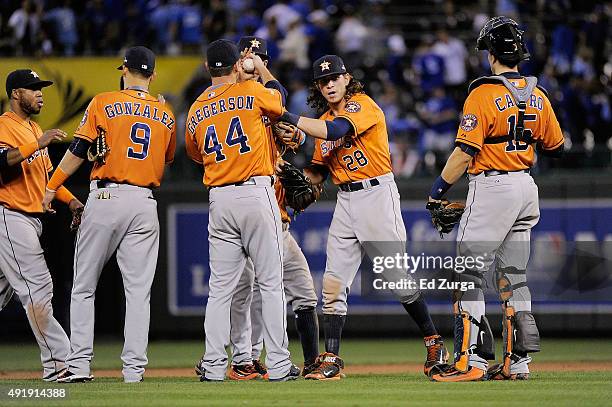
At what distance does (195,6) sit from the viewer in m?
15.5

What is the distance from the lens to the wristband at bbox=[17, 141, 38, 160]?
26.0 feet

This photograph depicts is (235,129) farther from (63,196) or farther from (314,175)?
(63,196)

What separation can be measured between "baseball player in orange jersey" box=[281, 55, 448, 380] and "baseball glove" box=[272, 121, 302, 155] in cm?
19

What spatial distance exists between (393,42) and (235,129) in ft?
28.7

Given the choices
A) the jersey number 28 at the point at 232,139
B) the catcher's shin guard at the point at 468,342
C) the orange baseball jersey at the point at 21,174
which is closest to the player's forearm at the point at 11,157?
the orange baseball jersey at the point at 21,174

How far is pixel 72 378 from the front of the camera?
7.71 meters

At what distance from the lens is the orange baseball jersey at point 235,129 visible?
24.5 ft

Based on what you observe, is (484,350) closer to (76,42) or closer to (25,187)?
(25,187)

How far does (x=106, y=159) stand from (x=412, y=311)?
8.29 feet

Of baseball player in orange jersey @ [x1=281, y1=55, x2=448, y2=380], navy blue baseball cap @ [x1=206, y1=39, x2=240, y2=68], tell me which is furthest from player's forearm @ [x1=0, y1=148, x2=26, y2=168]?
baseball player in orange jersey @ [x1=281, y1=55, x2=448, y2=380]

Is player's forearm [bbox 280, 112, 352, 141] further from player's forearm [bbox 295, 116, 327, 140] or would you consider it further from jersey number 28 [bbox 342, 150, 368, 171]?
jersey number 28 [bbox 342, 150, 368, 171]

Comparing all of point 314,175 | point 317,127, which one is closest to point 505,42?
point 317,127

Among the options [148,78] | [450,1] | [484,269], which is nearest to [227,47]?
[148,78]

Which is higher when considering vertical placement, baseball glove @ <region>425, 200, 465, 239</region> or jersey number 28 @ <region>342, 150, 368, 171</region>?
jersey number 28 @ <region>342, 150, 368, 171</region>
